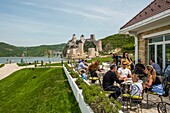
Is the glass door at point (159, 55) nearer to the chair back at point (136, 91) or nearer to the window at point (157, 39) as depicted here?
the window at point (157, 39)

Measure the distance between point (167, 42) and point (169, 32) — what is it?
61 cm

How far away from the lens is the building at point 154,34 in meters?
9.12

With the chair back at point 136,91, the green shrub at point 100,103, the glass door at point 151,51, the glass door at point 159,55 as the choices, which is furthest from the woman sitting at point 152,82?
the glass door at point 151,51

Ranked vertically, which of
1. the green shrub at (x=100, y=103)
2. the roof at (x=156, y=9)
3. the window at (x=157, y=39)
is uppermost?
the roof at (x=156, y=9)

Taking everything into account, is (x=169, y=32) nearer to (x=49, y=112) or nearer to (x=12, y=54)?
(x=49, y=112)

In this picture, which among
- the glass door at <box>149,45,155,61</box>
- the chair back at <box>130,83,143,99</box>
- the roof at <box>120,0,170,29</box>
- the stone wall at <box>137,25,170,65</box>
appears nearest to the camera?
the chair back at <box>130,83,143,99</box>

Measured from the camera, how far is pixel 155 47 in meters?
11.3

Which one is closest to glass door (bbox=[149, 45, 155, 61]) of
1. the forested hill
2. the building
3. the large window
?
the building

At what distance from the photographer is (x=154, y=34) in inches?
433

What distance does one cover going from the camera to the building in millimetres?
9119

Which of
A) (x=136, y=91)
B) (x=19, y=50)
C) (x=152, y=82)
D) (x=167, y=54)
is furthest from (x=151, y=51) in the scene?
(x=19, y=50)

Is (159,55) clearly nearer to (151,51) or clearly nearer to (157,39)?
(157,39)

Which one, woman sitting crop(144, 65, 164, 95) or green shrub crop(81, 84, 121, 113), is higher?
woman sitting crop(144, 65, 164, 95)

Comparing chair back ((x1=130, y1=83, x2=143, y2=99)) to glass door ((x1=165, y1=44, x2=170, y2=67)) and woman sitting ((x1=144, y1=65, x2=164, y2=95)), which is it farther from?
glass door ((x1=165, y1=44, x2=170, y2=67))
